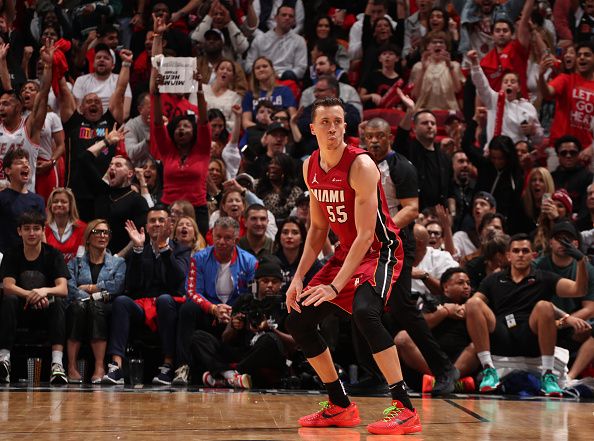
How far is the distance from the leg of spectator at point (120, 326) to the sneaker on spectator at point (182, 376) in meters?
0.50

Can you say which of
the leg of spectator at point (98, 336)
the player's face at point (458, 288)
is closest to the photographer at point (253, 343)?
the leg of spectator at point (98, 336)

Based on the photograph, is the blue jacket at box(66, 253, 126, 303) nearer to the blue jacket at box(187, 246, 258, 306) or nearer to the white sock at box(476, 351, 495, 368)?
the blue jacket at box(187, 246, 258, 306)

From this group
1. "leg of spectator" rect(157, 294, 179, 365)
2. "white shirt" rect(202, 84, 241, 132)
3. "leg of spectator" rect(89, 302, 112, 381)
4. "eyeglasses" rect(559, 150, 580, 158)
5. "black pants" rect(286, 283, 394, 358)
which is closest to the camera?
"black pants" rect(286, 283, 394, 358)

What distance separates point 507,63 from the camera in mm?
13078

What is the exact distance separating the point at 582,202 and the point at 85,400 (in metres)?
5.91

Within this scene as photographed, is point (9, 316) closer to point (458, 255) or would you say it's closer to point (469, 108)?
point (458, 255)

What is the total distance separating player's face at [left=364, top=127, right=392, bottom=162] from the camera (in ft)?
24.8

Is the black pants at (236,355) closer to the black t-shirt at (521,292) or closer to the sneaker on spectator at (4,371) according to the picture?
the sneaker on spectator at (4,371)

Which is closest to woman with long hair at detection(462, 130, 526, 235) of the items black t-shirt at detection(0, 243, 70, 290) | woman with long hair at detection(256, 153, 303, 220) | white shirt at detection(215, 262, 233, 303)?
woman with long hair at detection(256, 153, 303, 220)

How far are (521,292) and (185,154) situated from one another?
371cm

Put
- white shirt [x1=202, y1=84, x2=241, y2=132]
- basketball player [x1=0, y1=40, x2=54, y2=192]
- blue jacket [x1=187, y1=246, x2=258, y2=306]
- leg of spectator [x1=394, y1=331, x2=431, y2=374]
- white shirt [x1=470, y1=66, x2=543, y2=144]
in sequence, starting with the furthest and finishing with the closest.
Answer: white shirt [x1=202, y1=84, x2=241, y2=132] → white shirt [x1=470, y1=66, x2=543, y2=144] → basketball player [x1=0, y1=40, x2=54, y2=192] → blue jacket [x1=187, y1=246, x2=258, y2=306] → leg of spectator [x1=394, y1=331, x2=431, y2=374]

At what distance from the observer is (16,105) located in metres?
10.5

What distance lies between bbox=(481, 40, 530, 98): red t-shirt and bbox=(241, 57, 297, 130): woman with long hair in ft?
7.98

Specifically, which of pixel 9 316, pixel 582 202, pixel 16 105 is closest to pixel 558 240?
pixel 582 202
